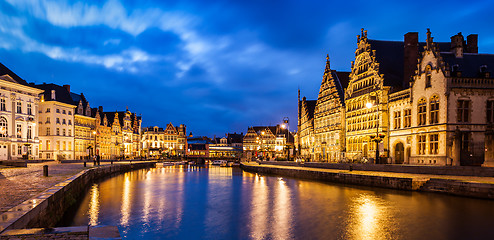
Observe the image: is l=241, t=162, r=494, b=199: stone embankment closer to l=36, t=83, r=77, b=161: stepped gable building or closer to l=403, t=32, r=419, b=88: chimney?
l=403, t=32, r=419, b=88: chimney

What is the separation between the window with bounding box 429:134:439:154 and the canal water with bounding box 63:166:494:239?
12161 mm

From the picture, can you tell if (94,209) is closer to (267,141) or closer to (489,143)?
(489,143)

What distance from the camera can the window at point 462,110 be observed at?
33938 mm

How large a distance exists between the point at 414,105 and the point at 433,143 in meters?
4.94

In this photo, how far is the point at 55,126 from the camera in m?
74.1

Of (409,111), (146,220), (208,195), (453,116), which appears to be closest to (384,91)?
(409,111)

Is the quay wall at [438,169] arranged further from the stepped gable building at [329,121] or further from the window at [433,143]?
the stepped gable building at [329,121]

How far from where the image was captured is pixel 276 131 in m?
139

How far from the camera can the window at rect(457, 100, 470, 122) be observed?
33.9m

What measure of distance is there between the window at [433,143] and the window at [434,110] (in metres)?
1.47

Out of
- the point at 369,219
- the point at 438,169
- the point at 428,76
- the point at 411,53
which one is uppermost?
the point at 411,53

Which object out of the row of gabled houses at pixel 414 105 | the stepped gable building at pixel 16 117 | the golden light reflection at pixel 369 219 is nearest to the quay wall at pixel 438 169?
the row of gabled houses at pixel 414 105

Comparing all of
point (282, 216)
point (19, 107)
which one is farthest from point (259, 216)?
point (19, 107)

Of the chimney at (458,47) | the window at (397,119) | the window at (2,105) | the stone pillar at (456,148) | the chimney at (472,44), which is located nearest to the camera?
the stone pillar at (456,148)
